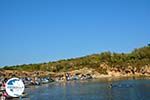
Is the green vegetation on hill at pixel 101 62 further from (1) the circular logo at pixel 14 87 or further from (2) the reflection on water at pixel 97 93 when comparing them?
(1) the circular logo at pixel 14 87

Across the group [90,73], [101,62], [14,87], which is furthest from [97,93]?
[101,62]

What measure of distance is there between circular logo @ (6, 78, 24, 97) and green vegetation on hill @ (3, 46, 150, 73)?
88952mm

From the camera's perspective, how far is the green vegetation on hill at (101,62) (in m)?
168

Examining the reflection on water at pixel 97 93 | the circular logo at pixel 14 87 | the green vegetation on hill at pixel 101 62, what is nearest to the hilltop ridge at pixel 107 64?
the green vegetation on hill at pixel 101 62

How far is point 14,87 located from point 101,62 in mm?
101961

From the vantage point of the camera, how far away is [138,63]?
165375 mm

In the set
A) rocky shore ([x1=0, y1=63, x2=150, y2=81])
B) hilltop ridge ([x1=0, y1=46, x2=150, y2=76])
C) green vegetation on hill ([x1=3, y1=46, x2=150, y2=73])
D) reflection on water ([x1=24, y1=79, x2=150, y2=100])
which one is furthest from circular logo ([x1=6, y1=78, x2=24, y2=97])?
green vegetation on hill ([x1=3, y1=46, x2=150, y2=73])

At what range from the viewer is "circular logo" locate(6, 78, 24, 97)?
243 ft

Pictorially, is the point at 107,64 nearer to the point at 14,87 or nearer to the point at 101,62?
the point at 101,62

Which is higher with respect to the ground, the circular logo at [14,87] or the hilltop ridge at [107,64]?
the hilltop ridge at [107,64]

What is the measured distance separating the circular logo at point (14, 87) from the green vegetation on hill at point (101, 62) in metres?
89.0

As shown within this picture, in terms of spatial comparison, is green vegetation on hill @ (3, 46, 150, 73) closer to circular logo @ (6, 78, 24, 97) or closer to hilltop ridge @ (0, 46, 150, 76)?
hilltop ridge @ (0, 46, 150, 76)

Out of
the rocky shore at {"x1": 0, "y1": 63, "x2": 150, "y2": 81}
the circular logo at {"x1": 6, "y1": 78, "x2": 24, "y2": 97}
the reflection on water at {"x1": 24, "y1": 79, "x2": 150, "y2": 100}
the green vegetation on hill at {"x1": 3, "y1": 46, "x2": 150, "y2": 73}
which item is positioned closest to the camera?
the circular logo at {"x1": 6, "y1": 78, "x2": 24, "y2": 97}

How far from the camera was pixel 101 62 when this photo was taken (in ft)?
574
